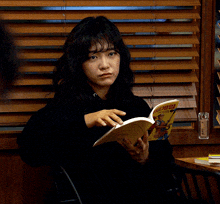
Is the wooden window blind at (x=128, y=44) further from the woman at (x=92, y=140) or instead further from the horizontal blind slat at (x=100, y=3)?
the woman at (x=92, y=140)

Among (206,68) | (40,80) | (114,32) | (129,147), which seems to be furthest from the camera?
(206,68)

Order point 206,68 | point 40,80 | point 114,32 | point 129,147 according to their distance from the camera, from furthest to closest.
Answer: point 206,68, point 40,80, point 114,32, point 129,147

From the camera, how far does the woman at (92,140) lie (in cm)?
135

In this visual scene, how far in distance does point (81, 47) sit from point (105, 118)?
465mm

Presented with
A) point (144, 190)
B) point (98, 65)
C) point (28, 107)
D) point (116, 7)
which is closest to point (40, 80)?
point (28, 107)

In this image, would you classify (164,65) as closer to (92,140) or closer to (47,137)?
(92,140)

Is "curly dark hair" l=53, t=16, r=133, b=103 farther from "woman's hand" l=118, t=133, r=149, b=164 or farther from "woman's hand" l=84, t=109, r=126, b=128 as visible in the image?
"woman's hand" l=118, t=133, r=149, b=164

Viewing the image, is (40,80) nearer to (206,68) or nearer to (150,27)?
(150,27)

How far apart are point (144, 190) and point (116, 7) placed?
3.81 feet

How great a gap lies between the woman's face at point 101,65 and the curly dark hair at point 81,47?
3cm

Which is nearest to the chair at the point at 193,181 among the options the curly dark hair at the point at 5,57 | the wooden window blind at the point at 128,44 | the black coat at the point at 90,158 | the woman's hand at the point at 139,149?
the black coat at the point at 90,158

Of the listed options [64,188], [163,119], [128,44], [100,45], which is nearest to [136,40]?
[128,44]

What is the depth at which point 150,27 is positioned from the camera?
1.79 m

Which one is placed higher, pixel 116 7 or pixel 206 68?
pixel 116 7
